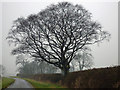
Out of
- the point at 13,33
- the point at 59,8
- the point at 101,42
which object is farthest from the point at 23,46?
the point at 101,42

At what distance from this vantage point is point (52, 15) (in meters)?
20.6

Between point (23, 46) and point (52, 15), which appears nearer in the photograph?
point (52, 15)

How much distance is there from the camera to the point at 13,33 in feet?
74.3

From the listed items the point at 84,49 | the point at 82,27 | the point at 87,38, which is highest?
the point at 82,27

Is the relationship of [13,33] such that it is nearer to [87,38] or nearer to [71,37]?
[71,37]

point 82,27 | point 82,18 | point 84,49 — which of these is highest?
point 82,18

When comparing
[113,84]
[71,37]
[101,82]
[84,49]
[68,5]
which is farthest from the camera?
[84,49]

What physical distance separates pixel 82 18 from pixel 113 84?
47.4ft

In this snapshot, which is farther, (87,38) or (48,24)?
(87,38)

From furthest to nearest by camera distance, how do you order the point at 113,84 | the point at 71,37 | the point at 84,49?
the point at 84,49 → the point at 71,37 → the point at 113,84

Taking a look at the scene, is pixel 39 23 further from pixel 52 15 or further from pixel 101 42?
pixel 101 42

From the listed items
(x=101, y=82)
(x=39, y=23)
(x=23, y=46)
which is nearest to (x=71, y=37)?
(x=39, y=23)

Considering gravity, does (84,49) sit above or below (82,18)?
below

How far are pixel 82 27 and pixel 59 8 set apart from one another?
5.22 metres
